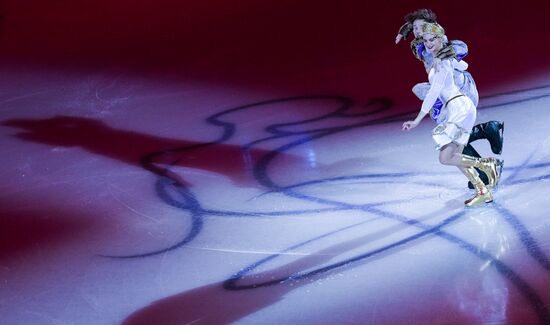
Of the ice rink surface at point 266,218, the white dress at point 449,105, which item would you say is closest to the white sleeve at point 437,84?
the white dress at point 449,105

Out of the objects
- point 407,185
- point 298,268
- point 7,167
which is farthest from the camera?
point 7,167

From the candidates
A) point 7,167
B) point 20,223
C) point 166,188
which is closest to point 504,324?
point 166,188

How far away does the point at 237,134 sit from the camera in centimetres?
656

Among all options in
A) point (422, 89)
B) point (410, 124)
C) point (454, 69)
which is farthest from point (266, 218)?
point (454, 69)

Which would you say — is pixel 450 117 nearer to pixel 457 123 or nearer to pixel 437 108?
pixel 457 123

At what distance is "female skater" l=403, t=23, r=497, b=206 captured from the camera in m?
4.31

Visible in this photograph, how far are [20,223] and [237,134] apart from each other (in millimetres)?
2143

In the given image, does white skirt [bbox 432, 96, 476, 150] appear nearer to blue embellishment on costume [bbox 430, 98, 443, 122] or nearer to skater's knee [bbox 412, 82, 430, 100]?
blue embellishment on costume [bbox 430, 98, 443, 122]

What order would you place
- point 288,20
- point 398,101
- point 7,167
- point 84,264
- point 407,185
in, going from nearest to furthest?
point 84,264 < point 407,185 < point 7,167 < point 398,101 < point 288,20

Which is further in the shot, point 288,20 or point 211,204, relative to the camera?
point 288,20

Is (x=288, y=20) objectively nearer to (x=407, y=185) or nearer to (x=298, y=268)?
(x=407, y=185)

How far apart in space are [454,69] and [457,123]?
334 millimetres

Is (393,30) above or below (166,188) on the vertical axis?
above

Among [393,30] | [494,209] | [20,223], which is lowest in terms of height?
[20,223]
